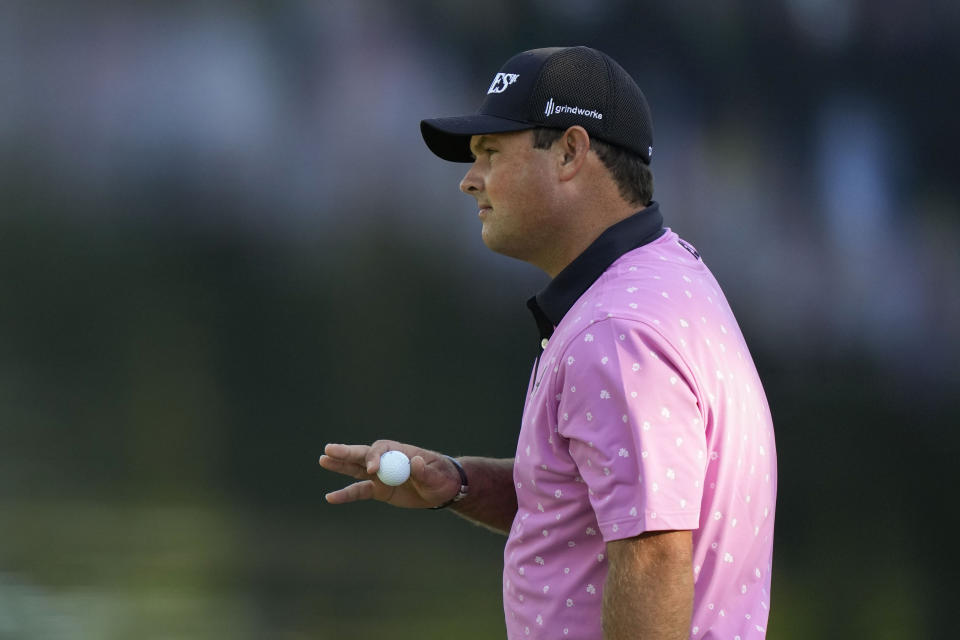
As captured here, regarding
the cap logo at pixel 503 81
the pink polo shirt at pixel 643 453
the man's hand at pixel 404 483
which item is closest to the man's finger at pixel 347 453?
the man's hand at pixel 404 483

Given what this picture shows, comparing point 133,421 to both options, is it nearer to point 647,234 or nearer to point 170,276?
point 170,276

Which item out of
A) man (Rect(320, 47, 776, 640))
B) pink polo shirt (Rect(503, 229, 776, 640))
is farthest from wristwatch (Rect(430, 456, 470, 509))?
pink polo shirt (Rect(503, 229, 776, 640))

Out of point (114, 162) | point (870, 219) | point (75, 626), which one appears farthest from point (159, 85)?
point (870, 219)

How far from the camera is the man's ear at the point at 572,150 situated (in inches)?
65.5

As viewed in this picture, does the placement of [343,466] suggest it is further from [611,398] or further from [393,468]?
[611,398]

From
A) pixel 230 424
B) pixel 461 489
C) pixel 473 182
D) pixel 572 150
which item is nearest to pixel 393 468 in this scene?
pixel 461 489

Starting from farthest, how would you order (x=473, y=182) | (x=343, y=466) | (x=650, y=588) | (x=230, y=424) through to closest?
(x=230, y=424) → (x=343, y=466) → (x=473, y=182) → (x=650, y=588)

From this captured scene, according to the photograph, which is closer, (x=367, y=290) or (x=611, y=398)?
(x=611, y=398)

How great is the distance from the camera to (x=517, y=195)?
1.70 metres

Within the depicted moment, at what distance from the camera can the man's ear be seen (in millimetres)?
1663

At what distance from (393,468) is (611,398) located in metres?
0.55

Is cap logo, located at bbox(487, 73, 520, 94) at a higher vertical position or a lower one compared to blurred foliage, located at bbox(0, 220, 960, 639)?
higher

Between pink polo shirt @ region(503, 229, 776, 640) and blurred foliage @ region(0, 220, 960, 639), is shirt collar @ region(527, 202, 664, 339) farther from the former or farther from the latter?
blurred foliage @ region(0, 220, 960, 639)

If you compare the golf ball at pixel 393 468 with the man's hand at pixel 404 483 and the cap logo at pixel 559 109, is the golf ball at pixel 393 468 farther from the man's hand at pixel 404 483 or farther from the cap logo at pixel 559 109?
the cap logo at pixel 559 109
